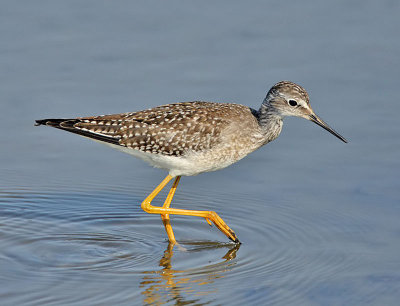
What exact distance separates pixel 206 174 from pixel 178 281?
3772mm

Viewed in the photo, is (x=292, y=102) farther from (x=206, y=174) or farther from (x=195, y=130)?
(x=206, y=174)

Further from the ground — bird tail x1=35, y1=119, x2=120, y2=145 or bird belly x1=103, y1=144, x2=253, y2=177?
bird tail x1=35, y1=119, x2=120, y2=145

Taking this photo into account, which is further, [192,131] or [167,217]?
[167,217]

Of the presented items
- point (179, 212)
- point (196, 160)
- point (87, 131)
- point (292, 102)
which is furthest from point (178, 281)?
point (292, 102)

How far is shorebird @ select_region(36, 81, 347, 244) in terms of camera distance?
41.9 ft

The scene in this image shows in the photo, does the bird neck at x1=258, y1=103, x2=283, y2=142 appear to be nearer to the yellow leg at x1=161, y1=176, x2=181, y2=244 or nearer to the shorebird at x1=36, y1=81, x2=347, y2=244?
the shorebird at x1=36, y1=81, x2=347, y2=244

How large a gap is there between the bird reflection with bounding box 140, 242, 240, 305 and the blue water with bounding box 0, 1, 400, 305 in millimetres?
32

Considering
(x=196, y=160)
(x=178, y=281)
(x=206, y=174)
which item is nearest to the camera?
(x=178, y=281)

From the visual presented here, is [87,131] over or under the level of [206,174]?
over

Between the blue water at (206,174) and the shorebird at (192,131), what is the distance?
3.03ft

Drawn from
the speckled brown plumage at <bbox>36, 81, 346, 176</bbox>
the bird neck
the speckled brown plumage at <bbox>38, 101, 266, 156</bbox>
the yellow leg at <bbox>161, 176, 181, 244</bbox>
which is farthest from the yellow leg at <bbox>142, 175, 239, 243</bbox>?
the bird neck

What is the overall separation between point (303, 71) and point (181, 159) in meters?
4.60

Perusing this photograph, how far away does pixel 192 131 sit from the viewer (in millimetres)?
12820

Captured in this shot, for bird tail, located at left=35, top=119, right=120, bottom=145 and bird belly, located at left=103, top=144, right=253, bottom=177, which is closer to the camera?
bird belly, located at left=103, top=144, right=253, bottom=177
